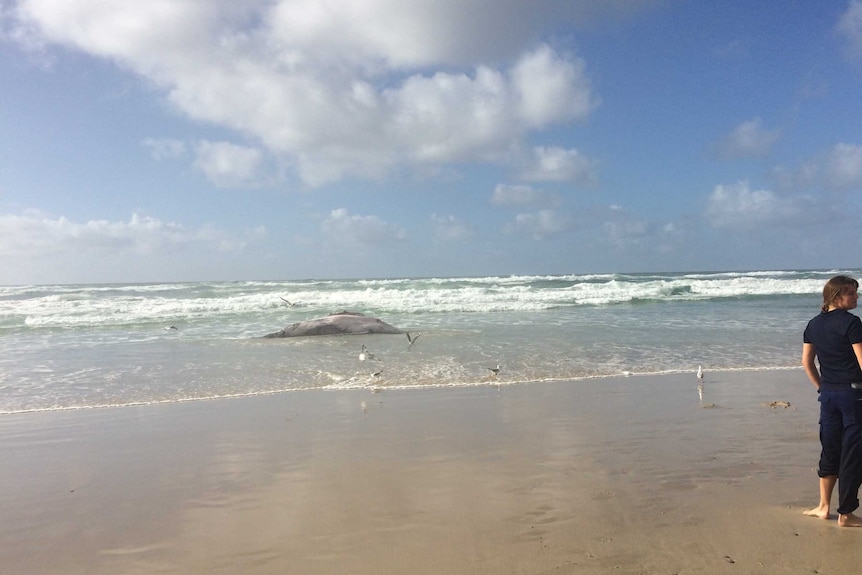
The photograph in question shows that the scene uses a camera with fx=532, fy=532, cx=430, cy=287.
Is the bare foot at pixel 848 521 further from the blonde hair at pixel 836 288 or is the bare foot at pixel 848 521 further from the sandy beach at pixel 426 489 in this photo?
the blonde hair at pixel 836 288

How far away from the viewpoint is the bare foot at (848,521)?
324 cm

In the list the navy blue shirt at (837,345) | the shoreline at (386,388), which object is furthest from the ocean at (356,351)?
the navy blue shirt at (837,345)

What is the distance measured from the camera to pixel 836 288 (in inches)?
133

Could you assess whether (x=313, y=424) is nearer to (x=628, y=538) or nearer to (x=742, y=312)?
(x=628, y=538)

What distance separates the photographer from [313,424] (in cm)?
610

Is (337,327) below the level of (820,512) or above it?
above

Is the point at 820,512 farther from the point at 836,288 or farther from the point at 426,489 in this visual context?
the point at 426,489

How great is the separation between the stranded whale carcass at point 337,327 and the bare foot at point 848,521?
1210 cm

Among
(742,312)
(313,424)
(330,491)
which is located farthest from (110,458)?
(742,312)

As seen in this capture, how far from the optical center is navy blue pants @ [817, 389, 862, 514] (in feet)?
10.7

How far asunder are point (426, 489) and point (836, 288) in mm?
3103

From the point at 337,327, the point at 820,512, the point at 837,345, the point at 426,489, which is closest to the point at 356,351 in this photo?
the point at 337,327

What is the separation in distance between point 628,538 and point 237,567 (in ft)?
7.48

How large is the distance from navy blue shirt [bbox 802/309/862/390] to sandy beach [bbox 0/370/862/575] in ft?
3.01
